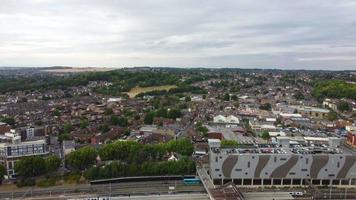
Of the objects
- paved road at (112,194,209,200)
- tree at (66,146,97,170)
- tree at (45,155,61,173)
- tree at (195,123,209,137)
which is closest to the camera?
paved road at (112,194,209,200)

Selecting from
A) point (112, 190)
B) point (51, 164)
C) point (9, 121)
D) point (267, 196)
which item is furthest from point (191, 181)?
point (9, 121)

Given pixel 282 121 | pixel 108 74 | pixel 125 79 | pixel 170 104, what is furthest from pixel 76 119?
pixel 108 74

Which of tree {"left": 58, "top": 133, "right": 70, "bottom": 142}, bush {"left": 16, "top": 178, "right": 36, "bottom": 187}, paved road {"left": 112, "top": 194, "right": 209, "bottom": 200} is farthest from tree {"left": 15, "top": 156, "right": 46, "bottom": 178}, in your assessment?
tree {"left": 58, "top": 133, "right": 70, "bottom": 142}

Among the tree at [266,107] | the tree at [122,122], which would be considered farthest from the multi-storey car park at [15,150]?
the tree at [266,107]

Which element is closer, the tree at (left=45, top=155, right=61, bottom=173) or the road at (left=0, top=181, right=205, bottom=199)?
the road at (left=0, top=181, right=205, bottom=199)

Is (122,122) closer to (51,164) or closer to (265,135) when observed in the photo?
(265,135)

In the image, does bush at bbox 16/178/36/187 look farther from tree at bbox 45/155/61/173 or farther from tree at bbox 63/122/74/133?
tree at bbox 63/122/74/133

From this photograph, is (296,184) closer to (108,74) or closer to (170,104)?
(170,104)
